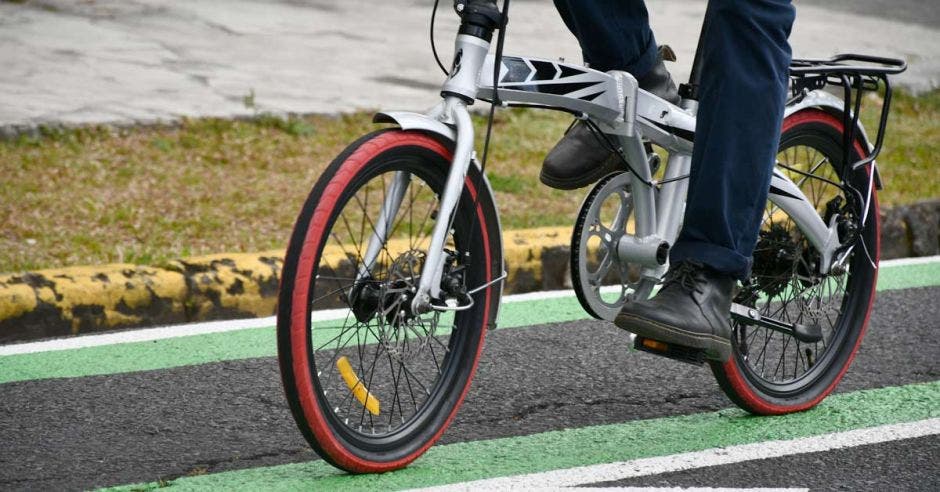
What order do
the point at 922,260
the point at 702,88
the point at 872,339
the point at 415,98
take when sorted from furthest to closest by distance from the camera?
the point at 415,98
the point at 922,260
the point at 872,339
the point at 702,88

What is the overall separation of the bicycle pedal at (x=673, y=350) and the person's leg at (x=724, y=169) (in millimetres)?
28

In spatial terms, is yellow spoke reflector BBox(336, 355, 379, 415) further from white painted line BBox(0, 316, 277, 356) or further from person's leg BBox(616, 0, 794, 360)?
white painted line BBox(0, 316, 277, 356)

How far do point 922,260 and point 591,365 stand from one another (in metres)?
2.21

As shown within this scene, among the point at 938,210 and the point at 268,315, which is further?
the point at 938,210

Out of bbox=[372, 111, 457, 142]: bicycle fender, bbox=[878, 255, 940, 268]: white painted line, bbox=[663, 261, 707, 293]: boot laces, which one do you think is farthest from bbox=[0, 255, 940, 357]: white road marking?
bbox=[878, 255, 940, 268]: white painted line

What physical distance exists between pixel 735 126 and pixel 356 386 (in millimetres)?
1016

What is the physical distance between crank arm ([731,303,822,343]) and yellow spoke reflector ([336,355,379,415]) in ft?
3.15

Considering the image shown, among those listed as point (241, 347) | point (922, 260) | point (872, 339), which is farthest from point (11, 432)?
point (922, 260)

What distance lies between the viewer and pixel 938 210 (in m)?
6.00

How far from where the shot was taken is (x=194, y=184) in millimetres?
5965

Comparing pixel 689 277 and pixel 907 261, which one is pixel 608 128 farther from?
pixel 907 261

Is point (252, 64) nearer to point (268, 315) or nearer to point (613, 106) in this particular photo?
point (268, 315)

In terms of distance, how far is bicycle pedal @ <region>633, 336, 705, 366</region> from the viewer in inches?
126

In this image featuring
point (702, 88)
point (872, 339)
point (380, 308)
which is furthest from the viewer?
point (872, 339)
